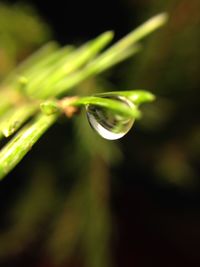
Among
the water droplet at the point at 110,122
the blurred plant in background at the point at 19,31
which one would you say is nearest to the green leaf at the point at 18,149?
the water droplet at the point at 110,122

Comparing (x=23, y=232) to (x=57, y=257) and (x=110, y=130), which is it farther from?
(x=110, y=130)

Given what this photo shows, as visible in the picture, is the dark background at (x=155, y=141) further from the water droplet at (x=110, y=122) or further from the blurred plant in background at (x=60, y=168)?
the water droplet at (x=110, y=122)

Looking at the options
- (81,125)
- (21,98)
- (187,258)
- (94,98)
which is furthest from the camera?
(187,258)

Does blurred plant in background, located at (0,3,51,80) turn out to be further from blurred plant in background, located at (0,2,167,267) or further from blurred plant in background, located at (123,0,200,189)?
blurred plant in background, located at (123,0,200,189)

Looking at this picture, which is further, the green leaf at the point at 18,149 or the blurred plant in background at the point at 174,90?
the blurred plant in background at the point at 174,90

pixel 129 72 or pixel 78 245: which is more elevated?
pixel 129 72

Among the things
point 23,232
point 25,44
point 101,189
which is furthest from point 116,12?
point 23,232

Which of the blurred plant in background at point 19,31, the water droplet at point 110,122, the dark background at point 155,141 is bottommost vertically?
the water droplet at point 110,122

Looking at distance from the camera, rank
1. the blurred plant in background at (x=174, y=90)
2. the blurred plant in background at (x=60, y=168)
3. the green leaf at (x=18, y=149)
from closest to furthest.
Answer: the green leaf at (x=18, y=149)
the blurred plant in background at (x=60, y=168)
the blurred plant in background at (x=174, y=90)

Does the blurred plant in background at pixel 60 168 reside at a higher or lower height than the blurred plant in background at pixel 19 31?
lower

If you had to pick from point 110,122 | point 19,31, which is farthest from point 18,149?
point 19,31

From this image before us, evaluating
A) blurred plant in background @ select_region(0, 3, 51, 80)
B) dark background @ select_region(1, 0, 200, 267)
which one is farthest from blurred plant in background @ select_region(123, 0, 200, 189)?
blurred plant in background @ select_region(0, 3, 51, 80)
